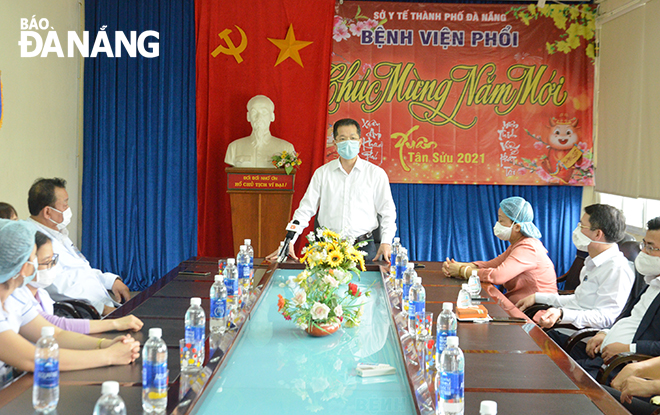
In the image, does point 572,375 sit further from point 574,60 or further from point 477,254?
point 574,60

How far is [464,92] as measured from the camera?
6.62 m

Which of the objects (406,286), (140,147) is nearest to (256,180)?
(140,147)

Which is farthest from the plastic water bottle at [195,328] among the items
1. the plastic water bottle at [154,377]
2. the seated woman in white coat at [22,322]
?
the plastic water bottle at [154,377]

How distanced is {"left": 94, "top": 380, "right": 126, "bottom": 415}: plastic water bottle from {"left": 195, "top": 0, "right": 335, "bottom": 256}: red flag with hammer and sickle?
17.4ft

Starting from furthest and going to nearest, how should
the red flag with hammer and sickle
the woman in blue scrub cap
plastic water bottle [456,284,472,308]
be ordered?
1. the red flag with hammer and sickle
2. the woman in blue scrub cap
3. plastic water bottle [456,284,472,308]

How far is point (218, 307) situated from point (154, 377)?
2.73 ft

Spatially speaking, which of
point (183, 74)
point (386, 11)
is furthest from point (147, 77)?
point (386, 11)

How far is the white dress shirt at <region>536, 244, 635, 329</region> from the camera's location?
11.3ft

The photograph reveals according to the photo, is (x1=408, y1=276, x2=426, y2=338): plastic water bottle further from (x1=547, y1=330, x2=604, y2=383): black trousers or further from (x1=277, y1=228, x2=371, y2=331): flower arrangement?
(x1=547, y1=330, x2=604, y2=383): black trousers

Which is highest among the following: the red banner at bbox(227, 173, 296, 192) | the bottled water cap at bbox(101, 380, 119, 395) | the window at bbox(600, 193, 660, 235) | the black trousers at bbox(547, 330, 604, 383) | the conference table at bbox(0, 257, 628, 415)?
the red banner at bbox(227, 173, 296, 192)

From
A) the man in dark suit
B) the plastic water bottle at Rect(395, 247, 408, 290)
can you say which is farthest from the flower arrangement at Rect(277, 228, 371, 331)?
the man in dark suit

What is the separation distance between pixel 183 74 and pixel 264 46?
955mm

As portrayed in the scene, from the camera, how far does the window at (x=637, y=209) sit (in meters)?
5.82

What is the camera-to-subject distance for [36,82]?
A: 5.74 meters
